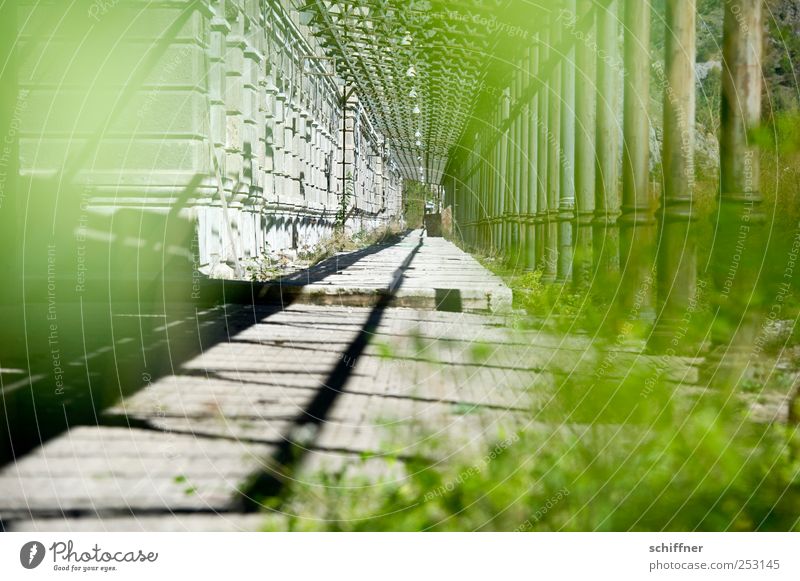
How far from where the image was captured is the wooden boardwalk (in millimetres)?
2846

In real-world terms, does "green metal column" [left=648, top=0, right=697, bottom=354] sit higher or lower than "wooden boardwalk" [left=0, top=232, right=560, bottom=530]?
higher

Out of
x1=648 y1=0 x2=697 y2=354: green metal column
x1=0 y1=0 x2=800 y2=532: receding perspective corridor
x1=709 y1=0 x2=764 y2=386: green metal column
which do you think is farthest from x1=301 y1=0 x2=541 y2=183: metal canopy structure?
x1=709 y1=0 x2=764 y2=386: green metal column

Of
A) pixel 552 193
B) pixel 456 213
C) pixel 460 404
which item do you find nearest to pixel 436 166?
pixel 456 213

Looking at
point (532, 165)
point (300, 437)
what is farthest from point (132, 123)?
point (300, 437)

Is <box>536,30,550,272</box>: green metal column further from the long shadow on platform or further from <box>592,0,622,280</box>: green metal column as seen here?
the long shadow on platform

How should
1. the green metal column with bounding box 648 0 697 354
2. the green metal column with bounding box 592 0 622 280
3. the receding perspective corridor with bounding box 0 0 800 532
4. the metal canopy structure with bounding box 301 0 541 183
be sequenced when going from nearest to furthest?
1. the receding perspective corridor with bounding box 0 0 800 532
2. the green metal column with bounding box 648 0 697 354
3. the green metal column with bounding box 592 0 622 280
4. the metal canopy structure with bounding box 301 0 541 183

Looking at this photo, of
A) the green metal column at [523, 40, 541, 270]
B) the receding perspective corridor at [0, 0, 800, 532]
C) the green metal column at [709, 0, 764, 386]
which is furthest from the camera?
the green metal column at [523, 40, 541, 270]

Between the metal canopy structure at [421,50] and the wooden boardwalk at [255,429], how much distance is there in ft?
24.7

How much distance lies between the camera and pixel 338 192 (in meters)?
34.0

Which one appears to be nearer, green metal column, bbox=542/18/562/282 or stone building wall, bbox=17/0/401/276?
stone building wall, bbox=17/0/401/276
